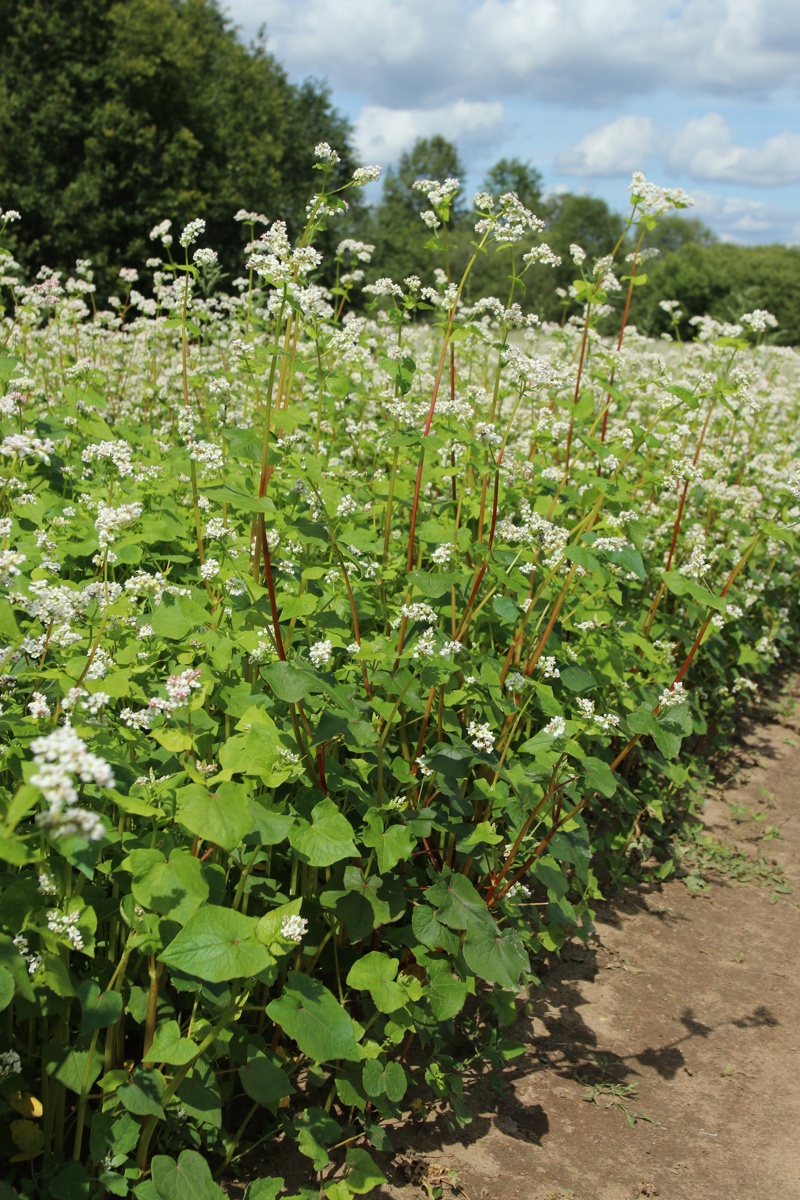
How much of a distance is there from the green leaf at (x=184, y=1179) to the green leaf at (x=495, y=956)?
76 cm

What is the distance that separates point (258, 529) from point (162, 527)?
0.81 m

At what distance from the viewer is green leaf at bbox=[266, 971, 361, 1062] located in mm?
1919

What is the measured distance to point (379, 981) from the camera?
2322 millimetres

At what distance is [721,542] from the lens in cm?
544

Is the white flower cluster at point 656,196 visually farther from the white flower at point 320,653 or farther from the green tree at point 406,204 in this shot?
the green tree at point 406,204

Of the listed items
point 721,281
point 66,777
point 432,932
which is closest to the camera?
point 66,777

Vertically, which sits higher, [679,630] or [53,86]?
[53,86]

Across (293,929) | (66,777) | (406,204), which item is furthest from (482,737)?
(406,204)

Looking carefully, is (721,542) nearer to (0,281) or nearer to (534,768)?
(534,768)

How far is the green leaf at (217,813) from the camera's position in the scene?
177 centimetres

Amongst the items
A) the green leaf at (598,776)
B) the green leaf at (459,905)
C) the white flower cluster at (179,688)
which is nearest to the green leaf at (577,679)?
the green leaf at (598,776)

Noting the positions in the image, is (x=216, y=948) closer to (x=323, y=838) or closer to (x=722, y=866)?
(x=323, y=838)

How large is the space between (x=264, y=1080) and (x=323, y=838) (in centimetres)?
55

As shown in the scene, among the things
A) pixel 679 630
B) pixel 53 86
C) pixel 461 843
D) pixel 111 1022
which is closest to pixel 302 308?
pixel 461 843
